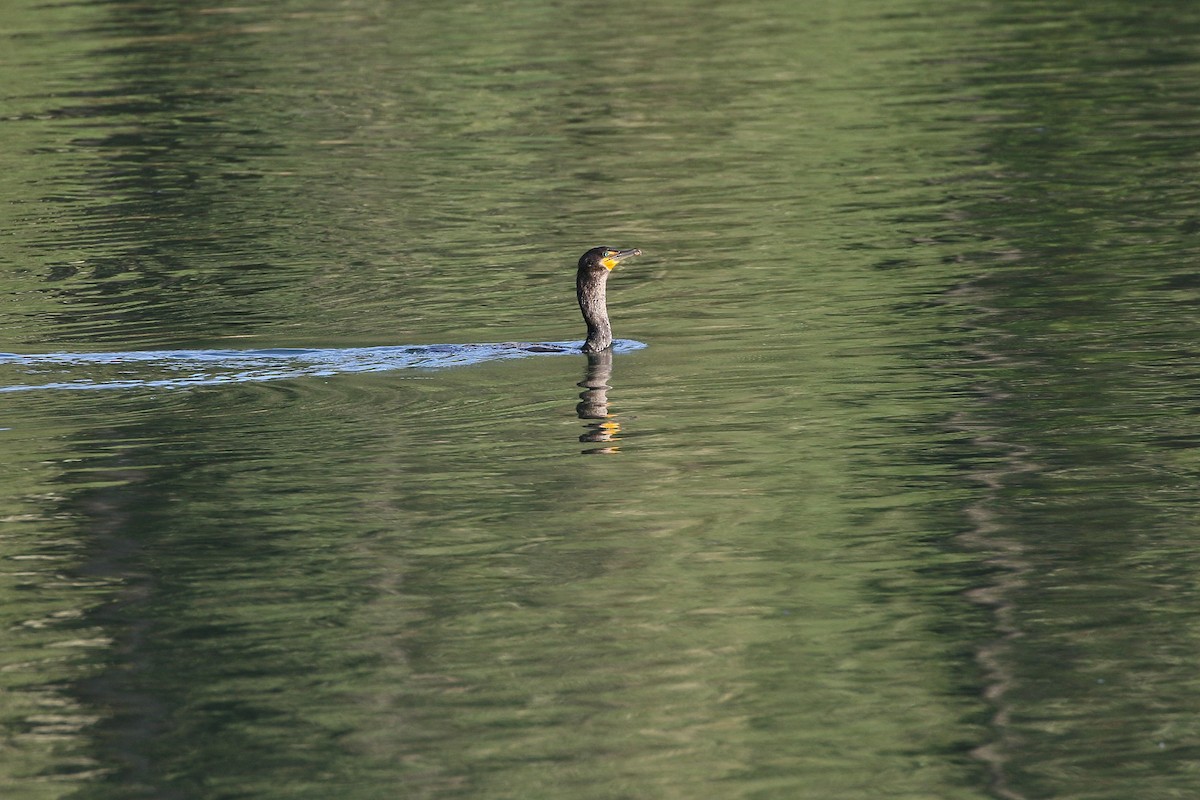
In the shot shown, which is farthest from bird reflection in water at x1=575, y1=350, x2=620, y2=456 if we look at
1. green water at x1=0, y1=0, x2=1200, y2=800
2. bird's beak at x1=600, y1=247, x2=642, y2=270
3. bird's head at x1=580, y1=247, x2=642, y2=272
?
bird's beak at x1=600, y1=247, x2=642, y2=270

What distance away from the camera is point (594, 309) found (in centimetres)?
1917

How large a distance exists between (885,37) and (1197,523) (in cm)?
3139

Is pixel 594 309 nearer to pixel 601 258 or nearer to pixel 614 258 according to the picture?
pixel 601 258

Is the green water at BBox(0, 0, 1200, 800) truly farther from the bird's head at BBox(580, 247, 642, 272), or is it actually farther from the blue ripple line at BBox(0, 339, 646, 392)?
the bird's head at BBox(580, 247, 642, 272)

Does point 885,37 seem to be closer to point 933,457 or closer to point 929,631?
point 933,457

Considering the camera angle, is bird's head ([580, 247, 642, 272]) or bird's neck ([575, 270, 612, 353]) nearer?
bird's neck ([575, 270, 612, 353])

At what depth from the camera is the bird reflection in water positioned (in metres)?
15.3

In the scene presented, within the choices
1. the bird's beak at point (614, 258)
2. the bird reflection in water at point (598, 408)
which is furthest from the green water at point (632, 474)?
the bird's beak at point (614, 258)

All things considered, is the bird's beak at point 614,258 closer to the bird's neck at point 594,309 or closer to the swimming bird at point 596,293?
the swimming bird at point 596,293

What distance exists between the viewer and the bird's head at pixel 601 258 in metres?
19.4

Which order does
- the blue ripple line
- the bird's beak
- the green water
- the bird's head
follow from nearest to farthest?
the green water < the blue ripple line < the bird's head < the bird's beak

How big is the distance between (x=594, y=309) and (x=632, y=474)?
4961mm

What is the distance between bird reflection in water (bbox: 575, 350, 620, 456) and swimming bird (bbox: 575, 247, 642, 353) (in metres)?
0.17

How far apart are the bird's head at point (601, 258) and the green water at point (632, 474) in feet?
2.42
